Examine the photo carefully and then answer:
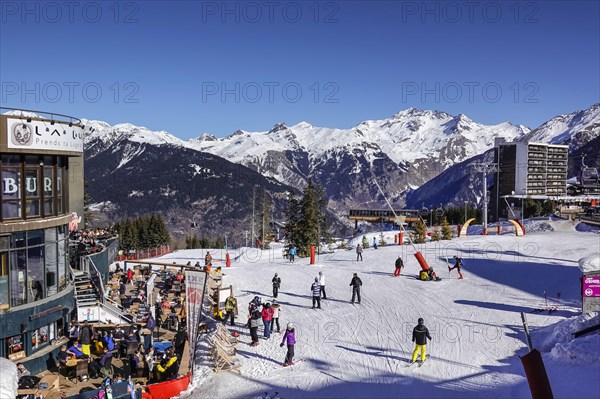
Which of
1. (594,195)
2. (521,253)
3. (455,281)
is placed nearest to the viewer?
(455,281)

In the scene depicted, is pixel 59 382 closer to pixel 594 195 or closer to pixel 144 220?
pixel 144 220

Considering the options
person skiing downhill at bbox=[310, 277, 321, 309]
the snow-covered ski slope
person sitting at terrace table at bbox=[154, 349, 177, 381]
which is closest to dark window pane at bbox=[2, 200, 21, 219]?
person sitting at terrace table at bbox=[154, 349, 177, 381]

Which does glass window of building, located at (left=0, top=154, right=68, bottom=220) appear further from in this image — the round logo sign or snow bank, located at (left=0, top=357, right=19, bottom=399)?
snow bank, located at (left=0, top=357, right=19, bottom=399)

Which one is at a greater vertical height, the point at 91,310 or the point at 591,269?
the point at 591,269

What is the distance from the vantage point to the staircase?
22372mm

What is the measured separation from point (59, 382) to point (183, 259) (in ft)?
91.1

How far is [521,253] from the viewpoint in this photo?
35188 millimetres

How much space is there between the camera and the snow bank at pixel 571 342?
14016 mm

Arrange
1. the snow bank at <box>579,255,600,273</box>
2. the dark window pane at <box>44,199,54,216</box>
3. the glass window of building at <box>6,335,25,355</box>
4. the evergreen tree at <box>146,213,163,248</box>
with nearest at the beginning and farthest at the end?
the glass window of building at <box>6,335,25,355</box> < the snow bank at <box>579,255,600,273</box> < the dark window pane at <box>44,199,54,216</box> < the evergreen tree at <box>146,213,163,248</box>

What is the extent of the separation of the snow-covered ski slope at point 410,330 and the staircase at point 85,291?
6273 millimetres

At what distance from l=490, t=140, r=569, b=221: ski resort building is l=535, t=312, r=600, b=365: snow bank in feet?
261

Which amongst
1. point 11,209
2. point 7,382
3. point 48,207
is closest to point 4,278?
point 11,209

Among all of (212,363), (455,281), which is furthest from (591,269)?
(212,363)

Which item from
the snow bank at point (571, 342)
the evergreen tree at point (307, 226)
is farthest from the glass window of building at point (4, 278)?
the evergreen tree at point (307, 226)
